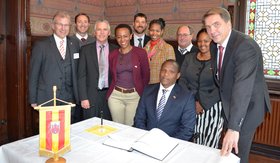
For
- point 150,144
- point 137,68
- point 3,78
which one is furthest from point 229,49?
point 3,78

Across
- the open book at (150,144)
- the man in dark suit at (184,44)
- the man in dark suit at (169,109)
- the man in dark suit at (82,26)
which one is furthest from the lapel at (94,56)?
the open book at (150,144)

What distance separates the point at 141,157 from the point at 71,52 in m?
1.83

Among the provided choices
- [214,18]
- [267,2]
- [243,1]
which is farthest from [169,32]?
[214,18]

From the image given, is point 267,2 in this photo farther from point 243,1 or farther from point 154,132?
point 154,132

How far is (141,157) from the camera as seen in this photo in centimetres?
159

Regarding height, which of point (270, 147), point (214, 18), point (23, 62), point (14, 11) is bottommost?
point (270, 147)

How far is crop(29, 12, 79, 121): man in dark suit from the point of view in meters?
2.90

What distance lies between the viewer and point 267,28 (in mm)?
3801

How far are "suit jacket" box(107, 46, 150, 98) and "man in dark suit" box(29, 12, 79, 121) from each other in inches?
17.4

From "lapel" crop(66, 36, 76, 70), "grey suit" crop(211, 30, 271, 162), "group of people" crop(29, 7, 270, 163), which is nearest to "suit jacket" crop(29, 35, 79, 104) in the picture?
"group of people" crop(29, 7, 270, 163)

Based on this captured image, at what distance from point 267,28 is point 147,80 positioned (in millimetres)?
1973

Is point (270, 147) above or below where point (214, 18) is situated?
below

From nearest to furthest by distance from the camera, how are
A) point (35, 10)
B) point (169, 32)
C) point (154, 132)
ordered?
point (154, 132)
point (35, 10)
point (169, 32)

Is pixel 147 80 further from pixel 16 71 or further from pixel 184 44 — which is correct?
pixel 16 71
